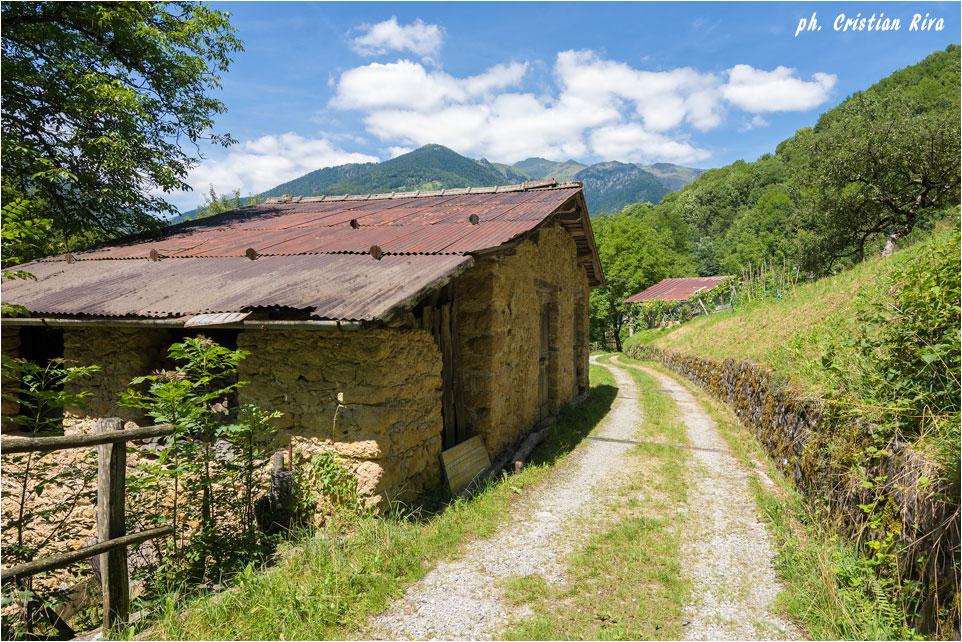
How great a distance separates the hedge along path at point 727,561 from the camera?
3.33m

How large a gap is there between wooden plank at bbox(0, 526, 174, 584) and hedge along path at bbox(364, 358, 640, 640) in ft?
5.56

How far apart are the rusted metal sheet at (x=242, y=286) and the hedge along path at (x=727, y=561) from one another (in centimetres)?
343

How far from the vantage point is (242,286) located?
219 inches

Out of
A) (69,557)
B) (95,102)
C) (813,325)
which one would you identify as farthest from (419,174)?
(69,557)

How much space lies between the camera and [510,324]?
289 inches

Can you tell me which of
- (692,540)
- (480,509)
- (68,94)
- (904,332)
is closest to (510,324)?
(480,509)

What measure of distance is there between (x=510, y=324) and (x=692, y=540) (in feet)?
12.3

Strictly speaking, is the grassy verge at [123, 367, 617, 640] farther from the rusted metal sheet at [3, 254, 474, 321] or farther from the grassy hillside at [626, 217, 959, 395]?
the grassy hillside at [626, 217, 959, 395]

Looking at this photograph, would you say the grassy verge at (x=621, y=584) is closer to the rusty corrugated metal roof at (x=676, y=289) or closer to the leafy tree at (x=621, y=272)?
the rusty corrugated metal roof at (x=676, y=289)

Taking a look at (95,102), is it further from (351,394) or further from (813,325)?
(813,325)

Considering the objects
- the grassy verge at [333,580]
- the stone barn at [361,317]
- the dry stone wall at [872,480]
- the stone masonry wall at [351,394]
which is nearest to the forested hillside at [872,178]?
the dry stone wall at [872,480]

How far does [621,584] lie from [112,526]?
3.77 metres

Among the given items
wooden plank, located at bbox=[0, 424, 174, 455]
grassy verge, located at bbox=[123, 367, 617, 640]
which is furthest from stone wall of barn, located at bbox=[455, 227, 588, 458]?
wooden plank, located at bbox=[0, 424, 174, 455]

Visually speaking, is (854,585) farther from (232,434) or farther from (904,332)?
(232,434)
